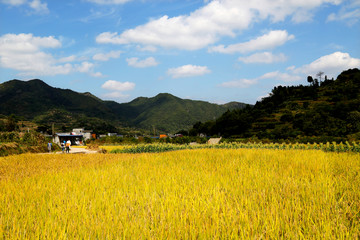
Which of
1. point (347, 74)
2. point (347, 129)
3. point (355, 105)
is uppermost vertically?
point (347, 74)

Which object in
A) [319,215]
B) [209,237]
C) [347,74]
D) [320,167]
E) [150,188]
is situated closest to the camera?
[209,237]

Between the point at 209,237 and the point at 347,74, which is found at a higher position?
the point at 347,74

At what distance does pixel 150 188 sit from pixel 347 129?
3995 centimetres

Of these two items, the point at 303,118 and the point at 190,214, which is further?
the point at 303,118

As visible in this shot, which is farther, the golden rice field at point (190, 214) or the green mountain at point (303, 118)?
the green mountain at point (303, 118)

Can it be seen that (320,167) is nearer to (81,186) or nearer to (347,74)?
(81,186)

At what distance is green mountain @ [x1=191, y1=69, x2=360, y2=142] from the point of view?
1439 inches

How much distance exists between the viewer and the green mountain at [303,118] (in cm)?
3656

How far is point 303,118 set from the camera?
4566 cm

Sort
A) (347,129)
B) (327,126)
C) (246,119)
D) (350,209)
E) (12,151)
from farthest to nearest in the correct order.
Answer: (246,119) < (327,126) < (347,129) < (12,151) < (350,209)

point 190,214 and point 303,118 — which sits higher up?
point 303,118

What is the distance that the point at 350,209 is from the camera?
3.16 metres

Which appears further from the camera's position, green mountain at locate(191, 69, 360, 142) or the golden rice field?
green mountain at locate(191, 69, 360, 142)

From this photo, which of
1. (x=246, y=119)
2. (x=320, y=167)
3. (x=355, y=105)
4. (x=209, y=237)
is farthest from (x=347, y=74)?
(x=209, y=237)
